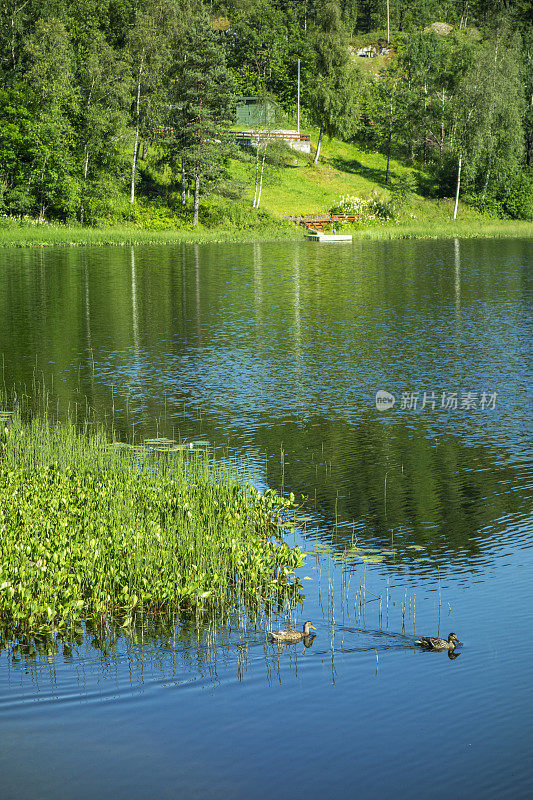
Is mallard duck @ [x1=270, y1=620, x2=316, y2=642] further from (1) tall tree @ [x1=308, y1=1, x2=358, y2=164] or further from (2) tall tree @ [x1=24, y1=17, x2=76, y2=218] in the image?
(1) tall tree @ [x1=308, y1=1, x2=358, y2=164]

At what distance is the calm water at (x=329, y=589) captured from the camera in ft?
26.9

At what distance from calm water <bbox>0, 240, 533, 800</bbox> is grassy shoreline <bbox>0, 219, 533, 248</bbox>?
115 ft

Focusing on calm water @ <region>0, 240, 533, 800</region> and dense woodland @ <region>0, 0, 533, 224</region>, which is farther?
dense woodland @ <region>0, 0, 533, 224</region>

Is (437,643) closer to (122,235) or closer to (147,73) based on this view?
(122,235)

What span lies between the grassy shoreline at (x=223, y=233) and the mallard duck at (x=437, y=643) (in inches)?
2441

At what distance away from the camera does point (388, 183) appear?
9788 centimetres

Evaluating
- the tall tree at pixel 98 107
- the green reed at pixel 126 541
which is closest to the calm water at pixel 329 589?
the green reed at pixel 126 541

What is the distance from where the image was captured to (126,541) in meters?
11.8

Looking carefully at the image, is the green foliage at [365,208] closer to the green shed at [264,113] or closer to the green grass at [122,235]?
the green grass at [122,235]

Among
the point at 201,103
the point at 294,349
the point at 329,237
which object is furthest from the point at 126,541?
the point at 201,103

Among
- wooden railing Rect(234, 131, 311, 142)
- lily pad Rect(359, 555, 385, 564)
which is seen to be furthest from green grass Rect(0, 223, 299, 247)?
lily pad Rect(359, 555, 385, 564)

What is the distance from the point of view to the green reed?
10.7m

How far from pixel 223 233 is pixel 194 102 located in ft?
40.4

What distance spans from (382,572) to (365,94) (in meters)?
109
